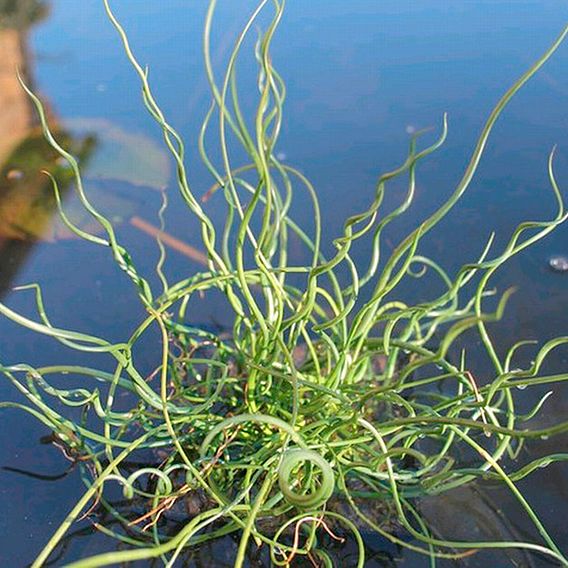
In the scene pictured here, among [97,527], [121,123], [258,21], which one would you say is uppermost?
[258,21]

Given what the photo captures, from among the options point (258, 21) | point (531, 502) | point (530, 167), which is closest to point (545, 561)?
point (531, 502)

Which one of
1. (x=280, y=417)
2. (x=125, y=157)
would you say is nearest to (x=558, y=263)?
(x=280, y=417)

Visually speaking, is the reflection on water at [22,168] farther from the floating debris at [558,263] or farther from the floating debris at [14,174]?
the floating debris at [558,263]

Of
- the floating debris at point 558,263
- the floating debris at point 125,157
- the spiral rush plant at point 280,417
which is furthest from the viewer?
the floating debris at point 125,157

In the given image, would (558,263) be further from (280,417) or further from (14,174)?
(14,174)

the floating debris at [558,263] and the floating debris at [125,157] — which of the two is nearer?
the floating debris at [558,263]

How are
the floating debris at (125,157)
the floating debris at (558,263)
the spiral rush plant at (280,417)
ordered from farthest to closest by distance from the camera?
the floating debris at (125,157)
the floating debris at (558,263)
the spiral rush plant at (280,417)

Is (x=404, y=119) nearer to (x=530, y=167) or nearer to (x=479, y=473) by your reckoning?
(x=530, y=167)

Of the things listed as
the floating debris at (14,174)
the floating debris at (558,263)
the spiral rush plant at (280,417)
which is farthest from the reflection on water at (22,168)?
the floating debris at (558,263)

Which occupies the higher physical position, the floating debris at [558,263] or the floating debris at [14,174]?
the floating debris at [558,263]

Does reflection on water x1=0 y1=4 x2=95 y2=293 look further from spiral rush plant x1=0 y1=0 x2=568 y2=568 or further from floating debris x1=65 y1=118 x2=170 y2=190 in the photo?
spiral rush plant x1=0 y1=0 x2=568 y2=568
